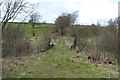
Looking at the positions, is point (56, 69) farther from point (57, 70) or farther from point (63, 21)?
point (63, 21)

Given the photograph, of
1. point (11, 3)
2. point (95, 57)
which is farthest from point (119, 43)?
point (11, 3)

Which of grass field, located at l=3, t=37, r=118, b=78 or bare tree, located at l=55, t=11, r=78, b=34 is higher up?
bare tree, located at l=55, t=11, r=78, b=34

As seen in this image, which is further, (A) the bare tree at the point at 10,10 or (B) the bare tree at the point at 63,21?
(B) the bare tree at the point at 63,21

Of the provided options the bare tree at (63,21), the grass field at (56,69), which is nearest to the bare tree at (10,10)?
the grass field at (56,69)

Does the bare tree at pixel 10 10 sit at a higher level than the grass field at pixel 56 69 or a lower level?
higher

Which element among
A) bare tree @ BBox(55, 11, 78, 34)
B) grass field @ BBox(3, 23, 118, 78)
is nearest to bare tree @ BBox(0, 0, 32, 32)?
grass field @ BBox(3, 23, 118, 78)

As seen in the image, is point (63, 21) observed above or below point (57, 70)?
above

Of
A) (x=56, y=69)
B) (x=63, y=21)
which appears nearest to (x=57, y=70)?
(x=56, y=69)

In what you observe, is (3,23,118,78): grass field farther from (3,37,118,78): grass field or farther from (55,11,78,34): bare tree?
(55,11,78,34): bare tree

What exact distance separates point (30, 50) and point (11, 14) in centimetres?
1331

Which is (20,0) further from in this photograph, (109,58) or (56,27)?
(56,27)

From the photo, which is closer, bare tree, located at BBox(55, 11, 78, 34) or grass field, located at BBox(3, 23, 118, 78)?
grass field, located at BBox(3, 23, 118, 78)

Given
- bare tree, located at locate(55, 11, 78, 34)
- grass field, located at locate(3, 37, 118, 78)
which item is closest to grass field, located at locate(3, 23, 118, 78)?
grass field, located at locate(3, 37, 118, 78)

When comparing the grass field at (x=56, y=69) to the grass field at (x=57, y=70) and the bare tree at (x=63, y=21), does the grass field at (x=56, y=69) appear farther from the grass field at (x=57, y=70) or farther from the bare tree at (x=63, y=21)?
the bare tree at (x=63, y=21)
